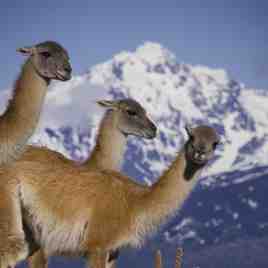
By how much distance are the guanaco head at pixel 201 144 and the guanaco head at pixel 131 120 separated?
5213 mm

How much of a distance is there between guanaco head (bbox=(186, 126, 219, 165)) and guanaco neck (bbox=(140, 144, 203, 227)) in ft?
0.42

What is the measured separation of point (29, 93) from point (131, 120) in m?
6.21

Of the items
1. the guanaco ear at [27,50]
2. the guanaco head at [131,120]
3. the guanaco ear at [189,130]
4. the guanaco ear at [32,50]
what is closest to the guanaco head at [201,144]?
the guanaco ear at [189,130]

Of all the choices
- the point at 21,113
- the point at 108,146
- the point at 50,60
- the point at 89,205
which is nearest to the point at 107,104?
the point at 108,146

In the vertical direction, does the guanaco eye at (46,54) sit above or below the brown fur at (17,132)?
above

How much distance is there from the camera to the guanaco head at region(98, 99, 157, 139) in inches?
659

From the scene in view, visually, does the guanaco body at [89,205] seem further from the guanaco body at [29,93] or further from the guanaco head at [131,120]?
the guanaco head at [131,120]

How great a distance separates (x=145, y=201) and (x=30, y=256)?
73.3 inches

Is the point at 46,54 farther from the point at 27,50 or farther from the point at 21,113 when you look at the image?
the point at 21,113

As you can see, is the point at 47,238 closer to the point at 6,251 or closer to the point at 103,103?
the point at 6,251

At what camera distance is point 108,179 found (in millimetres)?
10734

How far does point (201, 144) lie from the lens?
11.2 metres

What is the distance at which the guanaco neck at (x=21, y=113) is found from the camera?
33.9 feet

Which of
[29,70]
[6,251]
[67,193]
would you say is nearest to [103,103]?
[29,70]
